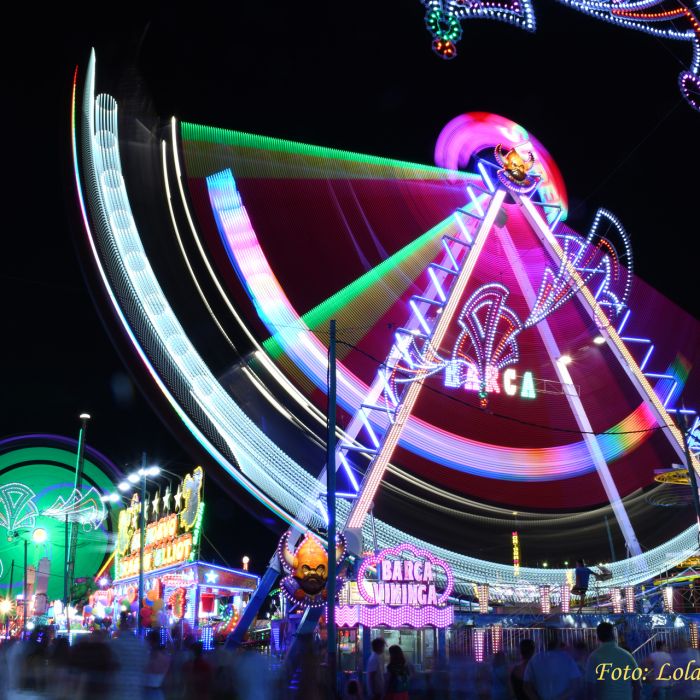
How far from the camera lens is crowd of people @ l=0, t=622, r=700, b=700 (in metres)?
6.24

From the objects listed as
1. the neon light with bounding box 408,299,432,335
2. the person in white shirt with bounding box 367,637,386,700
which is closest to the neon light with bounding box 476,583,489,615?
the neon light with bounding box 408,299,432,335

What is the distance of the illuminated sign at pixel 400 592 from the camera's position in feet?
52.3

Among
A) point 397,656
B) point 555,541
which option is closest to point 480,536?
point 555,541

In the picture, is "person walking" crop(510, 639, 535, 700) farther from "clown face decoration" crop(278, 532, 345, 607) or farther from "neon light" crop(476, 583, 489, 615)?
"neon light" crop(476, 583, 489, 615)

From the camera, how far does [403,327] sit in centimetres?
1952

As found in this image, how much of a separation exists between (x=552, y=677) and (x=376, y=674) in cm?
370

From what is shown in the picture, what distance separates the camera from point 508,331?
21.4m

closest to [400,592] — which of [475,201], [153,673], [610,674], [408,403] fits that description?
[408,403]

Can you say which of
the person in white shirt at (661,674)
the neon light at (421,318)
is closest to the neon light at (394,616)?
the neon light at (421,318)

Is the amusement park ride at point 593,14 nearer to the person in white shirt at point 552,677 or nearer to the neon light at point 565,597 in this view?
the person in white shirt at point 552,677

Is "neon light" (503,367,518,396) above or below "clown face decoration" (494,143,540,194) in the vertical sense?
below

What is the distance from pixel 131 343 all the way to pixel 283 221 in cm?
452

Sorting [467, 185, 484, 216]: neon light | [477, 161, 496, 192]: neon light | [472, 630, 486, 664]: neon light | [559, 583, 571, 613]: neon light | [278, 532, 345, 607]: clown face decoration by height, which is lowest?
[472, 630, 486, 664]: neon light

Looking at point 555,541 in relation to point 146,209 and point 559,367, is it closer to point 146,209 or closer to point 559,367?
point 559,367
